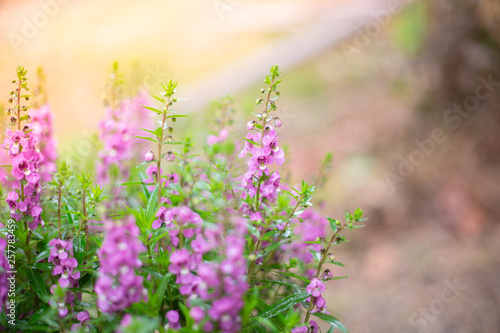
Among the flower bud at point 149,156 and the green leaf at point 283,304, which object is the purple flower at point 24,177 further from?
the green leaf at point 283,304

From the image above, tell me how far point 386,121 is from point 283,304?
11.1ft

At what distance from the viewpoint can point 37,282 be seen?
136 centimetres

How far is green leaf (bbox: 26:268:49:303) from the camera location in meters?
1.34


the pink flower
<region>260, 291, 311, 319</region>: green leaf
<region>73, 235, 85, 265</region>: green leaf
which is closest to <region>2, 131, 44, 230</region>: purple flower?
<region>73, 235, 85, 265</region>: green leaf

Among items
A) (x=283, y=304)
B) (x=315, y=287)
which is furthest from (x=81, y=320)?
(x=315, y=287)

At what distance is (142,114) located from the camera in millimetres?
2518

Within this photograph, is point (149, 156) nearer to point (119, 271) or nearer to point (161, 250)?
point (161, 250)

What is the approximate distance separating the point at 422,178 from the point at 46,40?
6688mm

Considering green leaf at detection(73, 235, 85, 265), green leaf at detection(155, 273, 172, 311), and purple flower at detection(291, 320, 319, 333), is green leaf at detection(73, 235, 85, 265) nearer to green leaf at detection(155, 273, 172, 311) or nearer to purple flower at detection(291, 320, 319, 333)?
green leaf at detection(155, 273, 172, 311)

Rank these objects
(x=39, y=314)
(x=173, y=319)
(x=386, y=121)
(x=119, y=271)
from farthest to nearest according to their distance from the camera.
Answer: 1. (x=386, y=121)
2. (x=39, y=314)
3. (x=173, y=319)
4. (x=119, y=271)

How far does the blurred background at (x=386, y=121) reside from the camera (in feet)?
11.0

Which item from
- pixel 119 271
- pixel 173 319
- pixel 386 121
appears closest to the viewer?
pixel 119 271

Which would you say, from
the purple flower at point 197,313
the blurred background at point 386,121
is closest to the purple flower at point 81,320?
the purple flower at point 197,313

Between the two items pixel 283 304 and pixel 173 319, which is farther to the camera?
pixel 283 304
